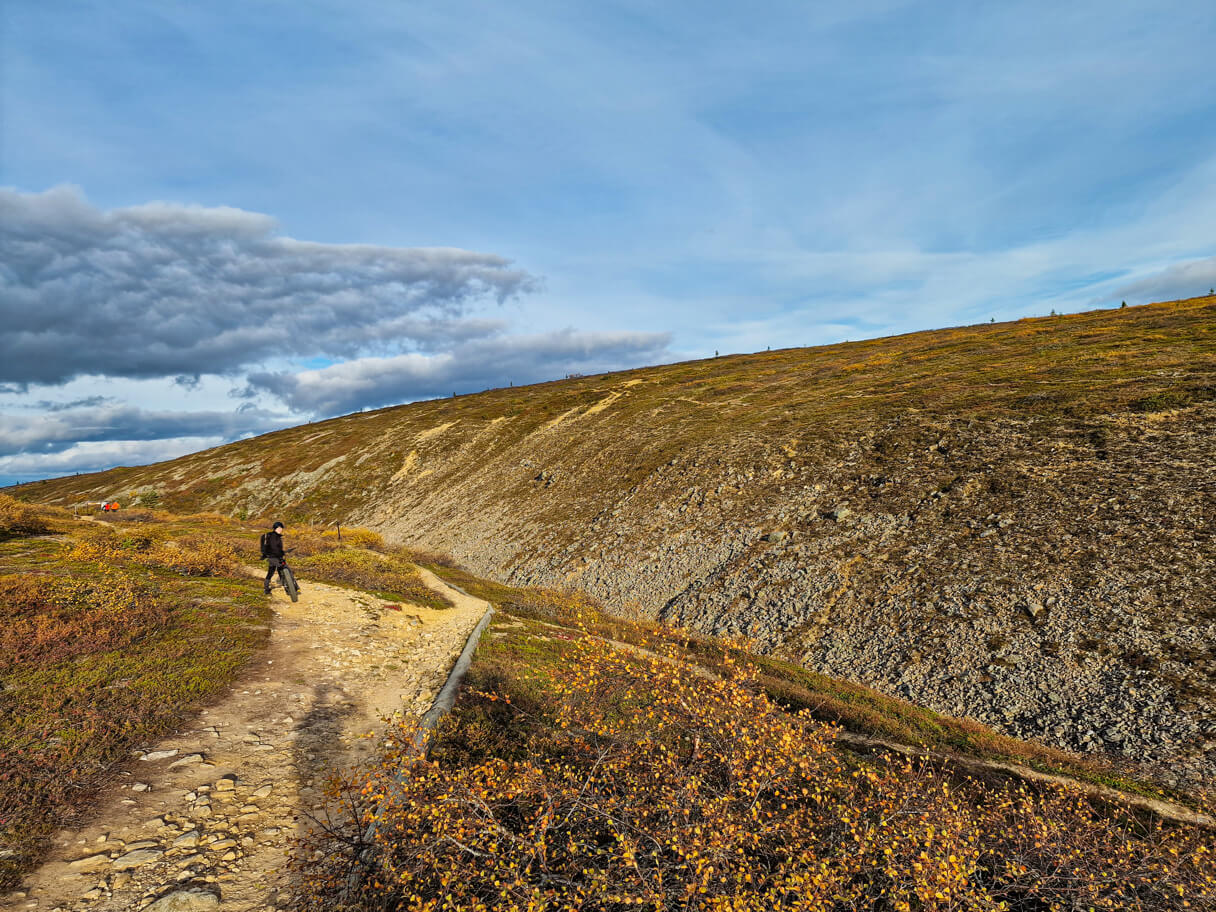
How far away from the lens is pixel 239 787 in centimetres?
952

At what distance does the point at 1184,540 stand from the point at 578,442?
51.4m

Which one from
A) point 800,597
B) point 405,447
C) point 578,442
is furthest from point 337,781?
point 405,447

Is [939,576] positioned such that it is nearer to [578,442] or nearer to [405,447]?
[578,442]

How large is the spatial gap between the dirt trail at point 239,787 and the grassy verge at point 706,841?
43.6 inches

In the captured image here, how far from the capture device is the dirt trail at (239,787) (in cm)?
711

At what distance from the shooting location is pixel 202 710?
39.4 ft

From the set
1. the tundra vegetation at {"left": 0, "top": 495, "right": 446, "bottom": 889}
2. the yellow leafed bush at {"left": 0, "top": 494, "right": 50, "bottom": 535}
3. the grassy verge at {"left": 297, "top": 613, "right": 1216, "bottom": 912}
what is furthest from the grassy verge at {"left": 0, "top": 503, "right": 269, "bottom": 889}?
the yellow leafed bush at {"left": 0, "top": 494, "right": 50, "bottom": 535}

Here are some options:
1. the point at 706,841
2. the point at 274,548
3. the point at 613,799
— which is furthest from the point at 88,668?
the point at 706,841

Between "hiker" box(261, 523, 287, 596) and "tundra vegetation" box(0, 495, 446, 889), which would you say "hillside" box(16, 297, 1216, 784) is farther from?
"tundra vegetation" box(0, 495, 446, 889)

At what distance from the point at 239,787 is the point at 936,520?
3021 centimetres

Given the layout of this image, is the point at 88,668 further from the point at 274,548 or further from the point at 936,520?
the point at 936,520


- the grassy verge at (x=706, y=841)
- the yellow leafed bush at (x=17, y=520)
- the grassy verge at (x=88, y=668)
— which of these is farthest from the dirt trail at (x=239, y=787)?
the yellow leafed bush at (x=17, y=520)

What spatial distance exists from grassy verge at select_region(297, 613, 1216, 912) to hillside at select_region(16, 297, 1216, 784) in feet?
27.7

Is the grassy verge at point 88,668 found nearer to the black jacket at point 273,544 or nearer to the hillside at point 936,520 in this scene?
the black jacket at point 273,544
